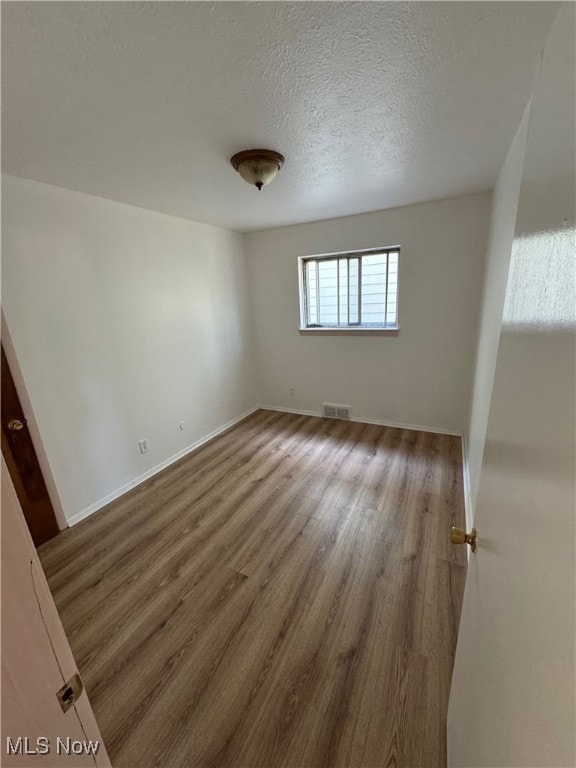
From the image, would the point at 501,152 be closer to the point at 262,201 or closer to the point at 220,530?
the point at 262,201

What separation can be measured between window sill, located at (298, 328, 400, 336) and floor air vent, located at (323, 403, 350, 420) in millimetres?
901

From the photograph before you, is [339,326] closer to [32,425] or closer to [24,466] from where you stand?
[32,425]

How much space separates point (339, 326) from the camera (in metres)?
3.55

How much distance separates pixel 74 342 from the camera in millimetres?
2141

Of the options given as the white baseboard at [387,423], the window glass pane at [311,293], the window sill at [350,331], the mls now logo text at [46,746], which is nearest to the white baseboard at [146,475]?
the white baseboard at [387,423]

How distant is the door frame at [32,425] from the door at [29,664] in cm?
186

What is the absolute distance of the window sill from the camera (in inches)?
125

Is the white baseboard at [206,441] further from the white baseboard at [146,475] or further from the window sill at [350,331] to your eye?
the window sill at [350,331]

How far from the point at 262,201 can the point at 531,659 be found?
2.85 meters

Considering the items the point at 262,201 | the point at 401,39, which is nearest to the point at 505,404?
the point at 401,39

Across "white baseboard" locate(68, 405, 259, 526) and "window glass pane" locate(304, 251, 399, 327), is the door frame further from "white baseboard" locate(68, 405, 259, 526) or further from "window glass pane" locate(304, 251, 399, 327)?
"window glass pane" locate(304, 251, 399, 327)

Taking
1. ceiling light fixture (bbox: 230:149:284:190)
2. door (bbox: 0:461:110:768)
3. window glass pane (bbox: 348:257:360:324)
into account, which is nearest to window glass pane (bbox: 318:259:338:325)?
window glass pane (bbox: 348:257:360:324)

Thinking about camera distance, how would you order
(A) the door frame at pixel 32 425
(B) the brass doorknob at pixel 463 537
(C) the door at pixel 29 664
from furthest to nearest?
(A) the door frame at pixel 32 425 < (B) the brass doorknob at pixel 463 537 < (C) the door at pixel 29 664

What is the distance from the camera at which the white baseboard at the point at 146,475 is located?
2.27 m
